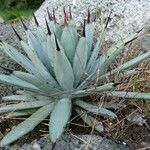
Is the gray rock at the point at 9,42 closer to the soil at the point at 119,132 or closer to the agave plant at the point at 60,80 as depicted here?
the agave plant at the point at 60,80

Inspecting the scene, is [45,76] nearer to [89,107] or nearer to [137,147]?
[89,107]

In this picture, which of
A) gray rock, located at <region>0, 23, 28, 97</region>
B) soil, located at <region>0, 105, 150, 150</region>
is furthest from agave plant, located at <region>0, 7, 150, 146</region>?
gray rock, located at <region>0, 23, 28, 97</region>

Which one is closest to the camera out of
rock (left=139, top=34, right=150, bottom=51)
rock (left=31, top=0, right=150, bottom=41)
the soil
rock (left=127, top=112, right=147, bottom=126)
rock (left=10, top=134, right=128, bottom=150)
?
rock (left=10, top=134, right=128, bottom=150)

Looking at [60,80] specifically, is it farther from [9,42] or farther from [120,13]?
[120,13]

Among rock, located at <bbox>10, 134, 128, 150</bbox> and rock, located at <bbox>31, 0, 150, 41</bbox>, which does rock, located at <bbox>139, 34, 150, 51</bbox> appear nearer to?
rock, located at <bbox>31, 0, 150, 41</bbox>

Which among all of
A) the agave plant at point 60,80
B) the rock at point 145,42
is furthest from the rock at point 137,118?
the rock at point 145,42

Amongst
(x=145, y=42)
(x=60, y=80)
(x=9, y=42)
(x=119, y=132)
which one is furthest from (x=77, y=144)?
(x=9, y=42)
